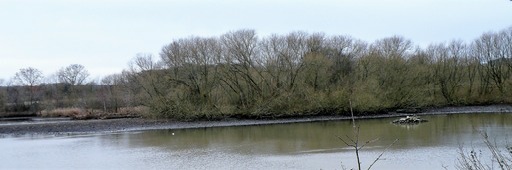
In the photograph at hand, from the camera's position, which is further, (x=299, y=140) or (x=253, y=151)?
(x=299, y=140)

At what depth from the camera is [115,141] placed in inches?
1047

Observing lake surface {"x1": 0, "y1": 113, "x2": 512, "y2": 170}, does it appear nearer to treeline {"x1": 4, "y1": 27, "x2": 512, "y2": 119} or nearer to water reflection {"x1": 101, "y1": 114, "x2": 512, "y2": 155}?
water reflection {"x1": 101, "y1": 114, "x2": 512, "y2": 155}

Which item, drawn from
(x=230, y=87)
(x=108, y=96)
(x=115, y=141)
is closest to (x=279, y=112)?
(x=230, y=87)

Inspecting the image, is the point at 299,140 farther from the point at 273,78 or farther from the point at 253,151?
the point at 273,78

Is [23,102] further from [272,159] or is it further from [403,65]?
[272,159]

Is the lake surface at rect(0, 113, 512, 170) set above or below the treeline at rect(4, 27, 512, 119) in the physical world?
below

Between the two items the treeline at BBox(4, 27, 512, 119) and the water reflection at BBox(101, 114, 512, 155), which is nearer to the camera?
the water reflection at BBox(101, 114, 512, 155)

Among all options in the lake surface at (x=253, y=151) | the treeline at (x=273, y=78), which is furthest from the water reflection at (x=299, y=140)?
the treeline at (x=273, y=78)

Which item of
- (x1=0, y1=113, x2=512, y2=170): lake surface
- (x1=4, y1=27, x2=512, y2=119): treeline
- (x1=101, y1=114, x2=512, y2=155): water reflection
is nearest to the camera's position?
(x1=0, y1=113, x2=512, y2=170): lake surface

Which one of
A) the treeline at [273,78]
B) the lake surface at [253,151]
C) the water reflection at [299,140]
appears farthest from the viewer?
the treeline at [273,78]

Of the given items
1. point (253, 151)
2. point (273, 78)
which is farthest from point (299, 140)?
point (273, 78)

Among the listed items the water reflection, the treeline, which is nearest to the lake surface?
the water reflection

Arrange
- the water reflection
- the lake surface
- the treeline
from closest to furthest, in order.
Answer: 1. the lake surface
2. the water reflection
3. the treeline

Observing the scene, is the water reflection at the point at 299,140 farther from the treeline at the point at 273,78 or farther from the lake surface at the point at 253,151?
the treeline at the point at 273,78
